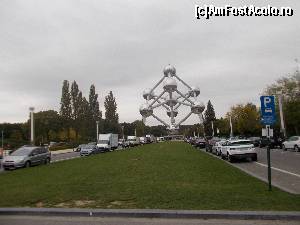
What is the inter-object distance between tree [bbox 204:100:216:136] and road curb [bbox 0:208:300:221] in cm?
13889

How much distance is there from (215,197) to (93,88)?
101 m

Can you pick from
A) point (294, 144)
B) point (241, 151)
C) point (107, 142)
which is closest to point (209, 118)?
point (107, 142)

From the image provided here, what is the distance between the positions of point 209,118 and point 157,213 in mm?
145429

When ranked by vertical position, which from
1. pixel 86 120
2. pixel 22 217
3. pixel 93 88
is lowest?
pixel 22 217

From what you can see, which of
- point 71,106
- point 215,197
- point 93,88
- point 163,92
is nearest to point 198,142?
point 71,106

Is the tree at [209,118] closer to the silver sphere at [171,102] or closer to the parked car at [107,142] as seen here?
the silver sphere at [171,102]

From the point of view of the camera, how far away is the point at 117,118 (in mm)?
128625

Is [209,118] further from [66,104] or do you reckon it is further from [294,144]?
[294,144]

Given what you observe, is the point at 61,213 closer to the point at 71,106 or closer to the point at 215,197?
the point at 215,197

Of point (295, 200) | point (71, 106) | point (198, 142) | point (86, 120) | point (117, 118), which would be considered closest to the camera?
point (295, 200)

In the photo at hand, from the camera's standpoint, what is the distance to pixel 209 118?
507 ft

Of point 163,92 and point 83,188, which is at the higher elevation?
point 163,92

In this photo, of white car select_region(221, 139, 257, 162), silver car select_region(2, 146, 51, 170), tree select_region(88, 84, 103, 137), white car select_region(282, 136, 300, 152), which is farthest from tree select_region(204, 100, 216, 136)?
white car select_region(221, 139, 257, 162)

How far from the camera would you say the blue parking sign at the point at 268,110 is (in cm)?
1440
